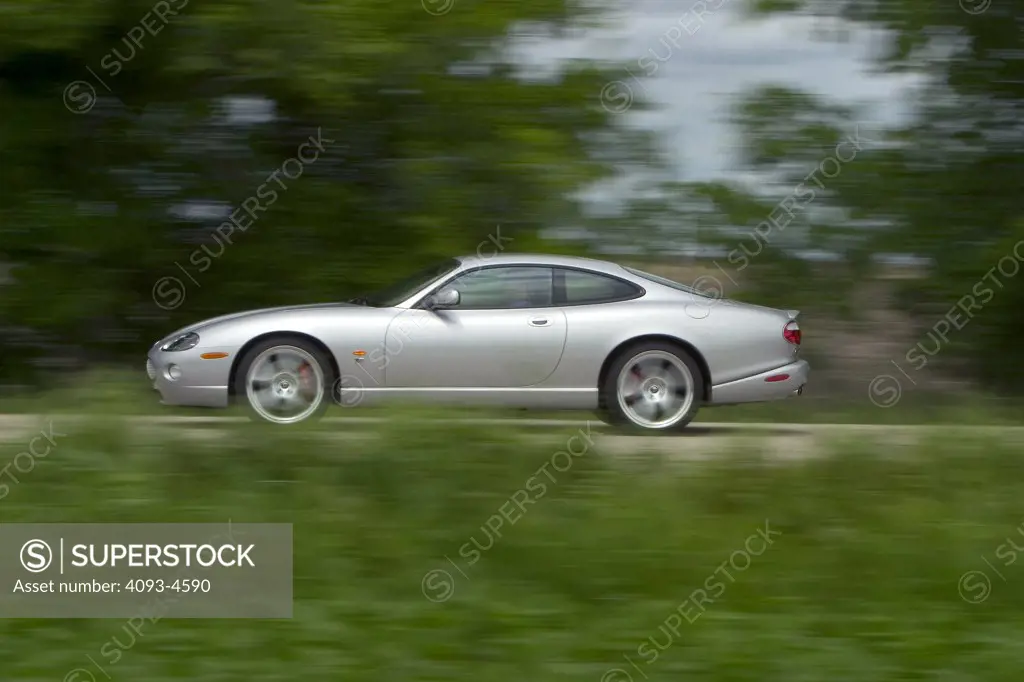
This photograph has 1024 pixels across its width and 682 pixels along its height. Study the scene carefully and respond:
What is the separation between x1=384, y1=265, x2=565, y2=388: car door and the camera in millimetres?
8891

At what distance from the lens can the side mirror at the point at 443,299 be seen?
8.91m

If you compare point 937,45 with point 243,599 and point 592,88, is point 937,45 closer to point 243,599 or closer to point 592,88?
point 592,88

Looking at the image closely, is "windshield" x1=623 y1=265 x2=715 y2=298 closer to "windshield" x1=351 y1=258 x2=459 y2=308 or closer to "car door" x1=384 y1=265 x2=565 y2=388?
"car door" x1=384 y1=265 x2=565 y2=388

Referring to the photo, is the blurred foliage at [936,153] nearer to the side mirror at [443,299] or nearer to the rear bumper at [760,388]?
the rear bumper at [760,388]

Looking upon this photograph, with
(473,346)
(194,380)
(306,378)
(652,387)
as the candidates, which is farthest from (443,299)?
(194,380)

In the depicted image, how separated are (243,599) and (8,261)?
7850mm

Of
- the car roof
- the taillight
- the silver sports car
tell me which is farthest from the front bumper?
the taillight

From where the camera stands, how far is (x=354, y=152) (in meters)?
11.5

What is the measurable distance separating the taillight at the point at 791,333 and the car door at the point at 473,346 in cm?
167

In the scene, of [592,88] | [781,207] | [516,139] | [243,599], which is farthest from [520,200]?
[243,599]

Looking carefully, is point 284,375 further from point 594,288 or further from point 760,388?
point 760,388

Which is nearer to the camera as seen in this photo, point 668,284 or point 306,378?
point 306,378

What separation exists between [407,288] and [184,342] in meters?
1.70

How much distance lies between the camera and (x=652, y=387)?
9.04 m
